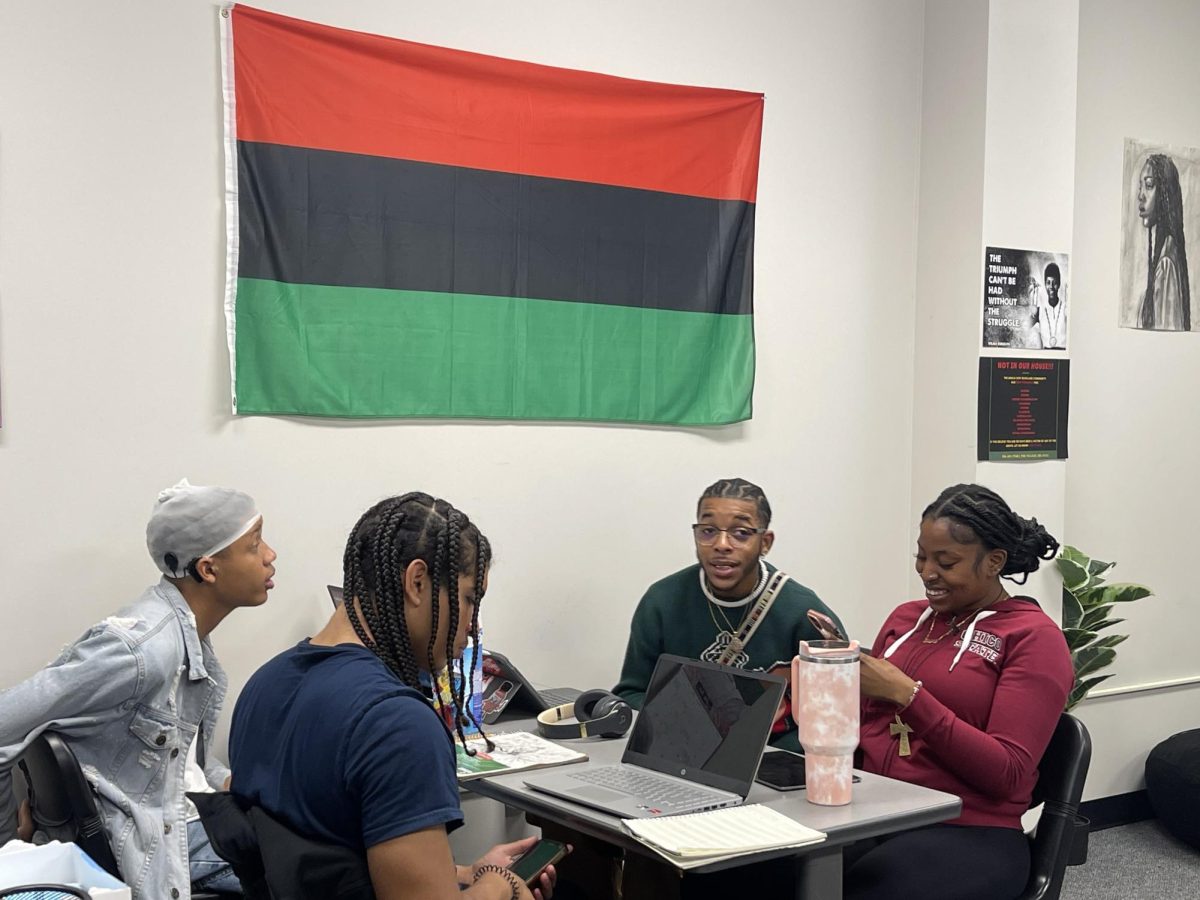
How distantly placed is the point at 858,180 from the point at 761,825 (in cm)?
264

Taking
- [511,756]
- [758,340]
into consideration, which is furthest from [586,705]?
[758,340]

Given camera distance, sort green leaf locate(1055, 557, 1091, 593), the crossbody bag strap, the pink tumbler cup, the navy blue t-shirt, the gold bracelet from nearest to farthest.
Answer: the navy blue t-shirt, the gold bracelet, the pink tumbler cup, the crossbody bag strap, green leaf locate(1055, 557, 1091, 593)

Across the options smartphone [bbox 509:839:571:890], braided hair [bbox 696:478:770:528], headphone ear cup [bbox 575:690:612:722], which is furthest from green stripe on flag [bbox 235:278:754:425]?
smartphone [bbox 509:839:571:890]

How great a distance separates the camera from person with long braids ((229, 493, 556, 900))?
5.28 feet

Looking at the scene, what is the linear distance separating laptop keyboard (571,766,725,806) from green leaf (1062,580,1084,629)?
2311 millimetres

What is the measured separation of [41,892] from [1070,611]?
11.2 ft

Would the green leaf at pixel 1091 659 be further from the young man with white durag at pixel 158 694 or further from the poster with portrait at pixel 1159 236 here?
the young man with white durag at pixel 158 694

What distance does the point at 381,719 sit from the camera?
1625mm

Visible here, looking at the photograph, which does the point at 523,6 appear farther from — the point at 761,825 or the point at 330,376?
the point at 761,825

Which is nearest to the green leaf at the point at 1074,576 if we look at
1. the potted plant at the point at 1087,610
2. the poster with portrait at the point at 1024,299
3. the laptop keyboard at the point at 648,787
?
the potted plant at the point at 1087,610

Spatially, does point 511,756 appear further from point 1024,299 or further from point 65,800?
point 1024,299

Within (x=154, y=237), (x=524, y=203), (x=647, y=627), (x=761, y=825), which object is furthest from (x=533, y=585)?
(x=761, y=825)

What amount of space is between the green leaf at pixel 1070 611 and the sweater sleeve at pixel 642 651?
5.58 ft

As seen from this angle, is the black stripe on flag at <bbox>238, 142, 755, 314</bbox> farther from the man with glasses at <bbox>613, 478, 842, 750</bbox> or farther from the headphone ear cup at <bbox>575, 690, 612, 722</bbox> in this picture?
the headphone ear cup at <bbox>575, 690, 612, 722</bbox>
